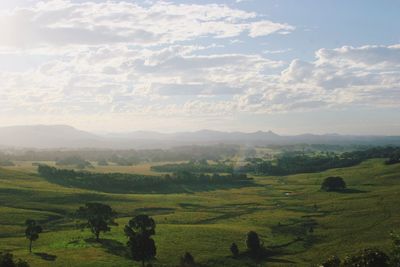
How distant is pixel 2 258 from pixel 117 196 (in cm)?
12503

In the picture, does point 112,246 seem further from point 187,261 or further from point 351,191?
point 351,191

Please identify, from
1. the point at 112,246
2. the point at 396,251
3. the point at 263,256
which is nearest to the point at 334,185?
the point at 263,256

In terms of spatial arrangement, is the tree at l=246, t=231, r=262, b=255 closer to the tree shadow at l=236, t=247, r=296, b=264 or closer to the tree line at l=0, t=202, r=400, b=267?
the tree line at l=0, t=202, r=400, b=267

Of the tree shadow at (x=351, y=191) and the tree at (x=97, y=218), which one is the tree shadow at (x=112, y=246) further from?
the tree shadow at (x=351, y=191)

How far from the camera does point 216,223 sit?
134m

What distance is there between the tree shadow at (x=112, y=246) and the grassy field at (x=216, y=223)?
20 centimetres

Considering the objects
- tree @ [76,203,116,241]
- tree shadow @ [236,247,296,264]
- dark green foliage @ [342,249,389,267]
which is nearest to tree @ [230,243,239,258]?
tree shadow @ [236,247,296,264]

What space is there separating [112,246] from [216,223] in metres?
42.0

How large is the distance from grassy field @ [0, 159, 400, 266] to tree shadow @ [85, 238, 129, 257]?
0.66ft

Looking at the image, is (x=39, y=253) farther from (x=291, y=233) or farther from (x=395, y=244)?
(x=395, y=244)

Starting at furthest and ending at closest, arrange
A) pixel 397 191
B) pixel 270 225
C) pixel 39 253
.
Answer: pixel 397 191 → pixel 270 225 → pixel 39 253

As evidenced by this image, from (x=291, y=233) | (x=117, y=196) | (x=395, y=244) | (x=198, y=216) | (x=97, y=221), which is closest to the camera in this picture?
(x=395, y=244)

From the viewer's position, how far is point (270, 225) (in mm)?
126438

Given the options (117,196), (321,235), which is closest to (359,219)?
(321,235)
